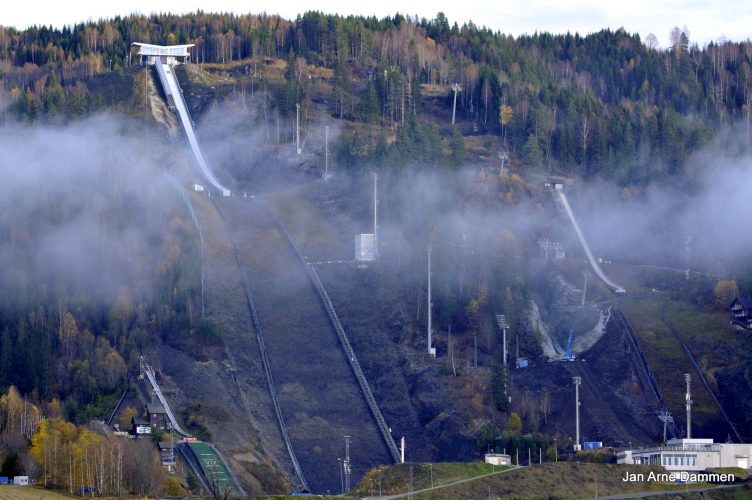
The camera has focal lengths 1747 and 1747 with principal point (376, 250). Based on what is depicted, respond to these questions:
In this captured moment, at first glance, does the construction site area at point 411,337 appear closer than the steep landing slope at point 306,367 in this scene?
No

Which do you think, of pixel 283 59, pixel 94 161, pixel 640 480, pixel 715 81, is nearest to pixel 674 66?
pixel 715 81

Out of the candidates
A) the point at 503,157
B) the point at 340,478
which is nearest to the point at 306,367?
the point at 340,478

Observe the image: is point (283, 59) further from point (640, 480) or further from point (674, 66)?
point (640, 480)

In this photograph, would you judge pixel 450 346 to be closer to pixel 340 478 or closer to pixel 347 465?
pixel 347 465

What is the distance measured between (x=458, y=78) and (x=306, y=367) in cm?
6074

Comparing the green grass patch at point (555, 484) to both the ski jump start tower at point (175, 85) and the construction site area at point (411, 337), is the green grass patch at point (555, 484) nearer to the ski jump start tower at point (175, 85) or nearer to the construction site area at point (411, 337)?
the construction site area at point (411, 337)

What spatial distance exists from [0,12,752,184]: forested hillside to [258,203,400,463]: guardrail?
1466 cm

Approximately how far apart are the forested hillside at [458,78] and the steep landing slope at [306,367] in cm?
1524

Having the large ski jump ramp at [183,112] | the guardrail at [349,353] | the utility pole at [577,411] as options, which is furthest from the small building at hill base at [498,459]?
the large ski jump ramp at [183,112]

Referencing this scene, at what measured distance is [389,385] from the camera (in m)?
111

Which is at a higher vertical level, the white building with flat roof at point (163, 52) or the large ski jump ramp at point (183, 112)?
the white building with flat roof at point (163, 52)

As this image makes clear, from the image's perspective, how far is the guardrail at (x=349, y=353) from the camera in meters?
104

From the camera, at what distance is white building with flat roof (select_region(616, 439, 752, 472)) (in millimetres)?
90938

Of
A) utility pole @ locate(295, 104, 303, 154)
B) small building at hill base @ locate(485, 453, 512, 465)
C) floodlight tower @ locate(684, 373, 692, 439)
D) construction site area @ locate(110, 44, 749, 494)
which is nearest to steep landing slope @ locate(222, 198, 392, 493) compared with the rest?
construction site area @ locate(110, 44, 749, 494)
